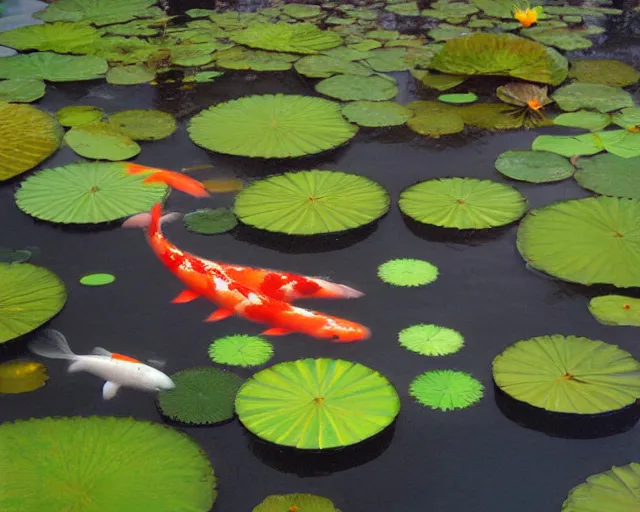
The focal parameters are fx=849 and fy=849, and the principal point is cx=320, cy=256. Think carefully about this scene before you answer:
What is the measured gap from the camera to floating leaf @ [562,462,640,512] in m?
2.33

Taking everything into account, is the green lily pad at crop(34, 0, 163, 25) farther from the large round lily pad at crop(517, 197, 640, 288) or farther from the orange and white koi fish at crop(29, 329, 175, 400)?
the large round lily pad at crop(517, 197, 640, 288)

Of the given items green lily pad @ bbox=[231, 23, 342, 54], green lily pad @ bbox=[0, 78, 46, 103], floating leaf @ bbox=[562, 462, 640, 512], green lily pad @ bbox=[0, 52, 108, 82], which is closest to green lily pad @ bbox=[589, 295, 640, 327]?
floating leaf @ bbox=[562, 462, 640, 512]

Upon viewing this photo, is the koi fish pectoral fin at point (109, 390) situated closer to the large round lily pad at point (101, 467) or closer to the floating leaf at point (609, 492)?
the large round lily pad at point (101, 467)

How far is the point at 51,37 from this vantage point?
6168 mm

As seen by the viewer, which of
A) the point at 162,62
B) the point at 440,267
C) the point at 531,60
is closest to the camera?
the point at 440,267

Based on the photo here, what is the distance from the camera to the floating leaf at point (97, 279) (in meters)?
3.49

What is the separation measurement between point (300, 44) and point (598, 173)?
267 centimetres

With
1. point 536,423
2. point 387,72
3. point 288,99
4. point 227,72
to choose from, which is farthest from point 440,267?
point 227,72

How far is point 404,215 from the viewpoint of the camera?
3912 mm

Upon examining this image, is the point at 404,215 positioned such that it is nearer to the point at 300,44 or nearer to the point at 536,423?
the point at 536,423

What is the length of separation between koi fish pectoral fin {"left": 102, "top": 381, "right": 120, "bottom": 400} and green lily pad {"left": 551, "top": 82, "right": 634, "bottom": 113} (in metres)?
3.26

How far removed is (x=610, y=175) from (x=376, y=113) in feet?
4.57

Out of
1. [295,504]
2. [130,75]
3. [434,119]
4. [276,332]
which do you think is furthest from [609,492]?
[130,75]

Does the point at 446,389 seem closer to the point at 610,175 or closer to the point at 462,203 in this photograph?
the point at 462,203
